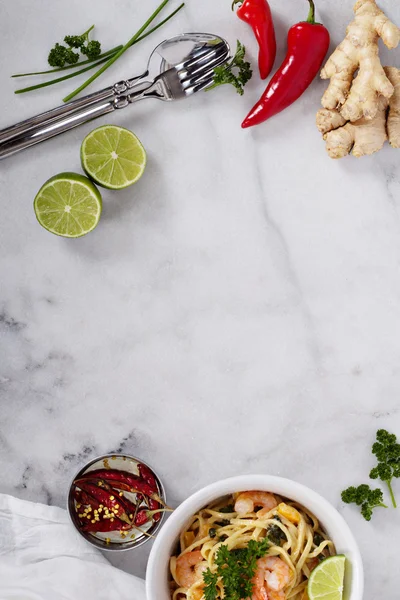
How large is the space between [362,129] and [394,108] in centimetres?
13

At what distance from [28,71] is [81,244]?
0.58m

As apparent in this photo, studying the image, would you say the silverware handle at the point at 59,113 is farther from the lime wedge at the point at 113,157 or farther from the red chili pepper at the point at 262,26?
the red chili pepper at the point at 262,26

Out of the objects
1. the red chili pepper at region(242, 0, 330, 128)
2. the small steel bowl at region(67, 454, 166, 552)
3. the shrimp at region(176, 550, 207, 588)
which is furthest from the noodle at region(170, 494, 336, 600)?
the red chili pepper at region(242, 0, 330, 128)

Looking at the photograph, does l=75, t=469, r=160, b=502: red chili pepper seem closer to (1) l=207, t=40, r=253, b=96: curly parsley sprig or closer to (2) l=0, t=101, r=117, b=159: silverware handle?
(2) l=0, t=101, r=117, b=159: silverware handle

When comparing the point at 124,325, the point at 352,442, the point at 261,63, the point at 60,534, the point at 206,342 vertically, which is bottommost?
the point at 352,442

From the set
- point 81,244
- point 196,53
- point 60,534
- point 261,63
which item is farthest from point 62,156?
point 60,534

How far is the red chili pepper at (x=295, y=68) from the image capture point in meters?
2.04

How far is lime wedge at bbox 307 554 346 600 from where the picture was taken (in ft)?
5.92

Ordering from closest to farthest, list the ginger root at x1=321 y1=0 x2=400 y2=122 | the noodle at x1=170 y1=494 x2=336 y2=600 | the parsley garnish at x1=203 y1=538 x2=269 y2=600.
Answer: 1. the parsley garnish at x1=203 y1=538 x2=269 y2=600
2. the noodle at x1=170 y1=494 x2=336 y2=600
3. the ginger root at x1=321 y1=0 x2=400 y2=122

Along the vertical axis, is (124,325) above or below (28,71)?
below

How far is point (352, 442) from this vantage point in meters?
2.17

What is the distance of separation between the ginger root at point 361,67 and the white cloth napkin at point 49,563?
1552mm

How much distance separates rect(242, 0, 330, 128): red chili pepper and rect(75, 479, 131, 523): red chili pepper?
1223mm

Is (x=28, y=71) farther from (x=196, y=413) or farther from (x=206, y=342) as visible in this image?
(x=196, y=413)
